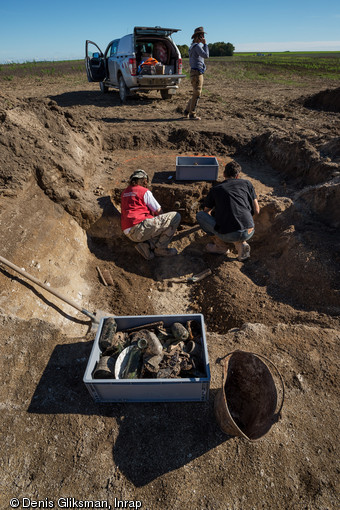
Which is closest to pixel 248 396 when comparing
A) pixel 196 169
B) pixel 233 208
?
pixel 233 208

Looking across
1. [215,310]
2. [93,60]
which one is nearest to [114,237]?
[215,310]

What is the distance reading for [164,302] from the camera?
4453mm

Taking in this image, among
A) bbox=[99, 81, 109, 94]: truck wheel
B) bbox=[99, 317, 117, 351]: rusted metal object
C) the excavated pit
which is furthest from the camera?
bbox=[99, 81, 109, 94]: truck wheel

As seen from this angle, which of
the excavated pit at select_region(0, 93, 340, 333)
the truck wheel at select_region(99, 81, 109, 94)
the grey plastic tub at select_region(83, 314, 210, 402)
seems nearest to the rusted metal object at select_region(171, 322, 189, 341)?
the grey plastic tub at select_region(83, 314, 210, 402)

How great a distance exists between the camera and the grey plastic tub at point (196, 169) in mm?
5664

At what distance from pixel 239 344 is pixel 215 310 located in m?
1.12

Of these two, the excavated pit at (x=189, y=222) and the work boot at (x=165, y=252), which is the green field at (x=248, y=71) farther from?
the work boot at (x=165, y=252)

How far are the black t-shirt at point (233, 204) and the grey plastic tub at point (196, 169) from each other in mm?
1381

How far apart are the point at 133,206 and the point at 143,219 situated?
0.89ft

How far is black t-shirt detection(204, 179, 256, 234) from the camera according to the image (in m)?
4.31

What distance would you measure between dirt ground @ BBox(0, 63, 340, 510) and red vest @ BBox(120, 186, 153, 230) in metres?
0.67

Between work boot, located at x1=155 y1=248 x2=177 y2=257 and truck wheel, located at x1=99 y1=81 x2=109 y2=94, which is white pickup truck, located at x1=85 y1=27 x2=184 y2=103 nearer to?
truck wheel, located at x1=99 y1=81 x2=109 y2=94

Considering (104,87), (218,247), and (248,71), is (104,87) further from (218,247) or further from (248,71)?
(248,71)

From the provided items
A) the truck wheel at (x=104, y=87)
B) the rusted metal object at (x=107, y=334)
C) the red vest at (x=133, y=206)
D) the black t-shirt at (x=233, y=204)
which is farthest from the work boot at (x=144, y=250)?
the truck wheel at (x=104, y=87)
